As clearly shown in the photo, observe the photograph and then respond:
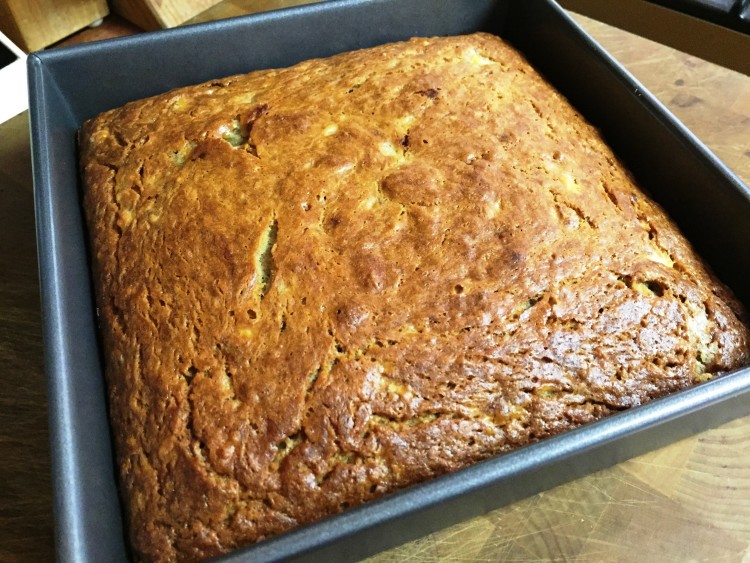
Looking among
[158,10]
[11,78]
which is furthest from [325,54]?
[11,78]

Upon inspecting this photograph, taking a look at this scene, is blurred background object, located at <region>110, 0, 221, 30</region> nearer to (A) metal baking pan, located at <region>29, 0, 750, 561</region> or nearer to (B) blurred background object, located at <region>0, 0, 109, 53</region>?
(B) blurred background object, located at <region>0, 0, 109, 53</region>

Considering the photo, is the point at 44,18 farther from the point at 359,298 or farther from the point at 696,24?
the point at 696,24

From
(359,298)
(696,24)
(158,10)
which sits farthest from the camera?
(158,10)

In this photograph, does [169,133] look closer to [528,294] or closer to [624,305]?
[528,294]

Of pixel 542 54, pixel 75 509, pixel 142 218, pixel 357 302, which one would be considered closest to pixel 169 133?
pixel 142 218

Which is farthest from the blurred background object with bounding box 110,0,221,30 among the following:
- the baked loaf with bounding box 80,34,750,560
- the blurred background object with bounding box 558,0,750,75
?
the blurred background object with bounding box 558,0,750,75

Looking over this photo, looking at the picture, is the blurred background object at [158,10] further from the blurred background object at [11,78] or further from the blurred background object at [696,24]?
the blurred background object at [696,24]
